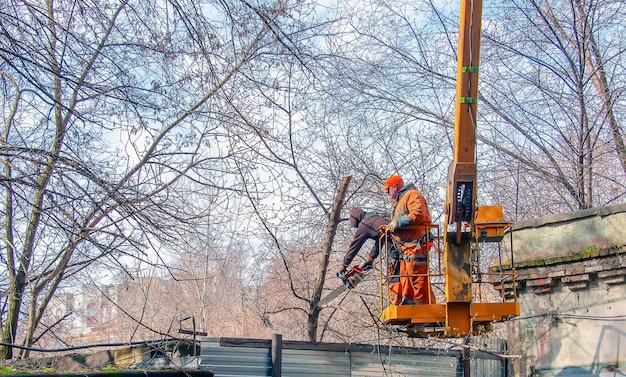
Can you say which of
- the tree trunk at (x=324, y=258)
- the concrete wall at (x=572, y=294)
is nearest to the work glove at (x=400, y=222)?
the tree trunk at (x=324, y=258)

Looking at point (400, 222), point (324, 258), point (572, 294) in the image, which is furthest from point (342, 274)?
point (572, 294)

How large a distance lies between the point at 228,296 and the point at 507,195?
Result: 752 inches

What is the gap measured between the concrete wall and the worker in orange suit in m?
2.70

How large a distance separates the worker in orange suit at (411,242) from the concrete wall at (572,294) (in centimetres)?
270

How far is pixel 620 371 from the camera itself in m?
9.67

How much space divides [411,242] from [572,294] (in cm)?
311

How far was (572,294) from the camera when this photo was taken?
34.4 ft

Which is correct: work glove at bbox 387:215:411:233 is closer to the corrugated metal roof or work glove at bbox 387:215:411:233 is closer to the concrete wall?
the corrugated metal roof

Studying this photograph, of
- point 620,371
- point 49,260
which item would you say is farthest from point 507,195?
point 49,260

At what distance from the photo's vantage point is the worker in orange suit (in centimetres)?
877

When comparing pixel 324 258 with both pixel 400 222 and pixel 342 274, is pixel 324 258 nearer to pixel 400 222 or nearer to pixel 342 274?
pixel 342 274

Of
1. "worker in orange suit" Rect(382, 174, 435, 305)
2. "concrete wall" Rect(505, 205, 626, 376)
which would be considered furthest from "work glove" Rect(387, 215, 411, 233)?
"concrete wall" Rect(505, 205, 626, 376)

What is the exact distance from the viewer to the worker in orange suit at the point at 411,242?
8.77 metres

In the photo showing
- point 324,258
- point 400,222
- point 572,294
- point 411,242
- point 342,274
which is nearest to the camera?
point 400,222
